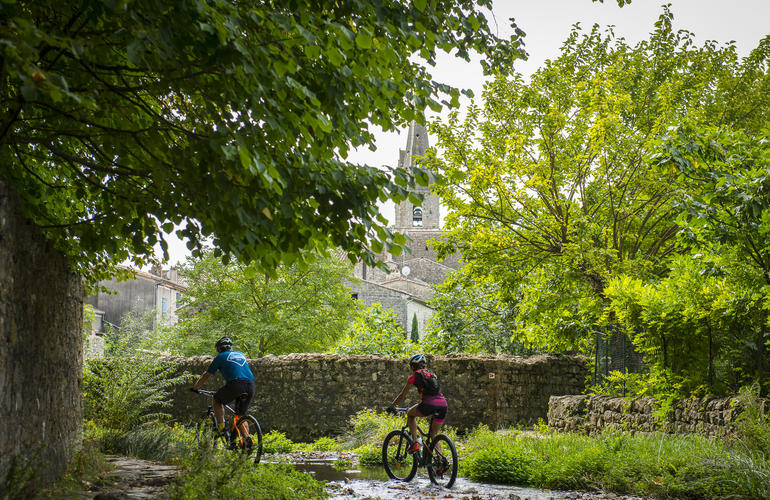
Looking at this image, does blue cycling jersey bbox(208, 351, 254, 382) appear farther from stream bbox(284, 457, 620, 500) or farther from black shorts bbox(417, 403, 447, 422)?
black shorts bbox(417, 403, 447, 422)

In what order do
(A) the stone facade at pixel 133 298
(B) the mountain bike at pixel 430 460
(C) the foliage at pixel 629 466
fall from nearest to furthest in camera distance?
(C) the foliage at pixel 629 466 → (B) the mountain bike at pixel 430 460 → (A) the stone facade at pixel 133 298

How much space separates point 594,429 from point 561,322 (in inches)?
145

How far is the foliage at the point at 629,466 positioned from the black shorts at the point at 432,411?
108cm

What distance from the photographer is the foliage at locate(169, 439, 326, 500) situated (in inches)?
228

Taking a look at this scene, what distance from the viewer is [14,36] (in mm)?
3600

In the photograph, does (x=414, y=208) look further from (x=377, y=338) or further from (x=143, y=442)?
(x=143, y=442)

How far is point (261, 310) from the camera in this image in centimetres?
3228

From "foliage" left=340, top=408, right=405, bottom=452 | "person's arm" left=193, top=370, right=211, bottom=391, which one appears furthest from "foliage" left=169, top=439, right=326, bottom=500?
"foliage" left=340, top=408, right=405, bottom=452

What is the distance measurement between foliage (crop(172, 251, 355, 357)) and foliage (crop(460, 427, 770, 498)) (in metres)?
22.0

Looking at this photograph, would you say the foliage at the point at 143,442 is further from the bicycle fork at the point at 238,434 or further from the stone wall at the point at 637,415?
the stone wall at the point at 637,415

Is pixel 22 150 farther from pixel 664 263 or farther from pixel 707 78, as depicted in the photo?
pixel 707 78

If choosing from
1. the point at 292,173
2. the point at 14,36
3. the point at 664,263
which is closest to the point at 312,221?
the point at 292,173

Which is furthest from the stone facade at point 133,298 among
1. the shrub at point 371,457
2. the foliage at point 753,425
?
the foliage at point 753,425

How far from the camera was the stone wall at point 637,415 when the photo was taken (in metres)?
9.09
